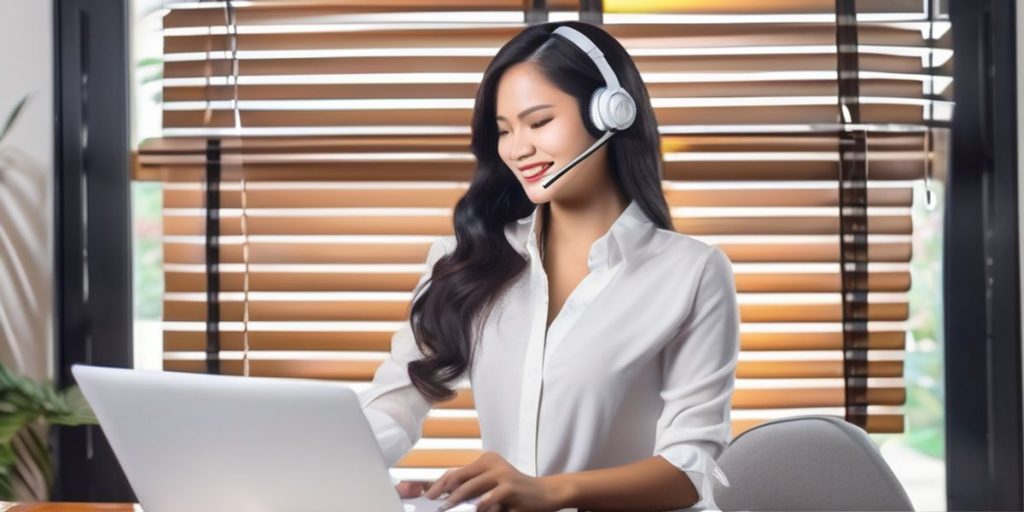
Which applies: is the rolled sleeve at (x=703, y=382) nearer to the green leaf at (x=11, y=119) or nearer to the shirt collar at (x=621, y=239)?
the shirt collar at (x=621, y=239)

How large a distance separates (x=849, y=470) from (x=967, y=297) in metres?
1.38

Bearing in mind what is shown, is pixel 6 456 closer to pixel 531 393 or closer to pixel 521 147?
pixel 531 393

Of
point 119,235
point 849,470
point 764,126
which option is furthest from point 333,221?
point 849,470

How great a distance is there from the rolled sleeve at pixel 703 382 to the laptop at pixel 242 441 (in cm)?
57

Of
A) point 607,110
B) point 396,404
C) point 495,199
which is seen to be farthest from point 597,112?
point 396,404

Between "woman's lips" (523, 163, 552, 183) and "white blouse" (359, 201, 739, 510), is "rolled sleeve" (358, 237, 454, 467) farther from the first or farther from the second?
"woman's lips" (523, 163, 552, 183)

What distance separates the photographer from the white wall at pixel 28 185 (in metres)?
2.77

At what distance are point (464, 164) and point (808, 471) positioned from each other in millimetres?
1452

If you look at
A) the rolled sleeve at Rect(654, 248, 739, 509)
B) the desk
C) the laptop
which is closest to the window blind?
the rolled sleeve at Rect(654, 248, 739, 509)

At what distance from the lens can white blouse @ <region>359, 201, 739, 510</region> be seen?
4.98 ft

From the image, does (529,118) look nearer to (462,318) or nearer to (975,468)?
(462,318)

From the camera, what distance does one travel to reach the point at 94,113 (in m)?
2.81

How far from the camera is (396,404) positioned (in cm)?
155

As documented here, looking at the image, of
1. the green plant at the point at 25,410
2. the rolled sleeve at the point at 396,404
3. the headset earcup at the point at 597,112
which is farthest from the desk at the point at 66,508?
the green plant at the point at 25,410
